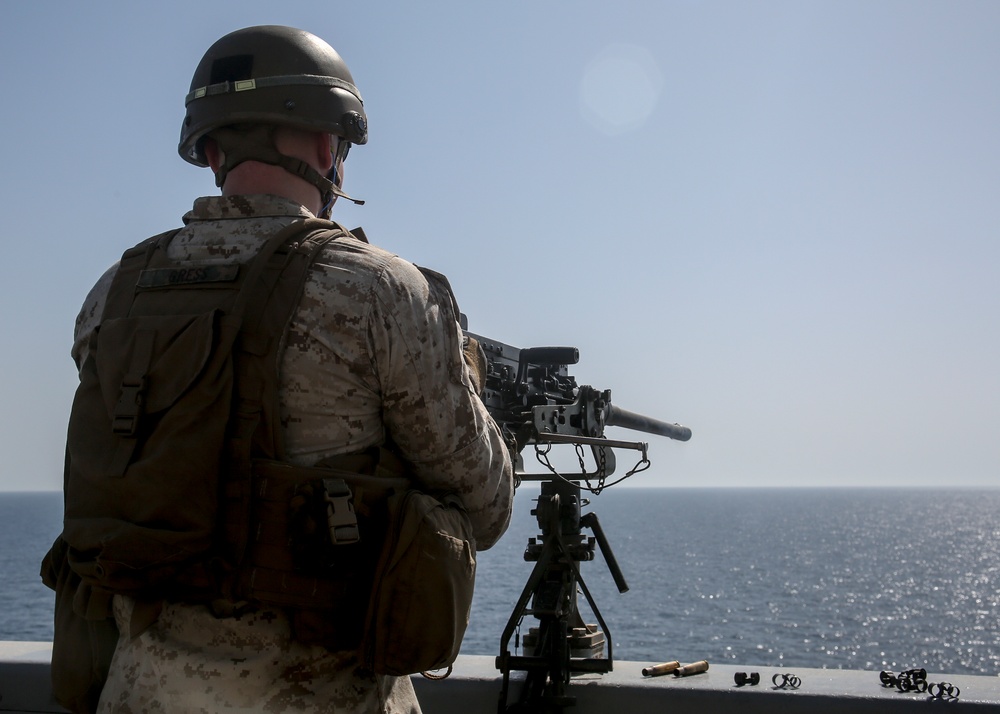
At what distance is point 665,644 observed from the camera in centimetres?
3184

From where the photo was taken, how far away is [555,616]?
5.14m

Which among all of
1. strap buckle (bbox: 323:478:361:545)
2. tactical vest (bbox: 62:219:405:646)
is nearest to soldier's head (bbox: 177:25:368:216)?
tactical vest (bbox: 62:219:405:646)

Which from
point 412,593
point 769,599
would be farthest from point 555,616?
point 769,599

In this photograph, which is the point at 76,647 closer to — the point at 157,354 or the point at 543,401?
the point at 157,354

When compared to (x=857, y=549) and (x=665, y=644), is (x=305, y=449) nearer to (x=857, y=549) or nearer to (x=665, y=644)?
(x=665, y=644)

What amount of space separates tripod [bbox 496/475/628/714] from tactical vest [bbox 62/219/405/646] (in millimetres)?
2749

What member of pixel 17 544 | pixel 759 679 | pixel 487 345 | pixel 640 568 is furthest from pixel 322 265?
pixel 17 544

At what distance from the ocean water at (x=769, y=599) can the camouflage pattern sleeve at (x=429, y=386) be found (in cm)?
377

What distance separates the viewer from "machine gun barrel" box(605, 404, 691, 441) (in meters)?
7.08

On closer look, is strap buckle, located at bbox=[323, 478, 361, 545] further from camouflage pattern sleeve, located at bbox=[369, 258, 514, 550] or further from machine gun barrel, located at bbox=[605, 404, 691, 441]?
machine gun barrel, located at bbox=[605, 404, 691, 441]

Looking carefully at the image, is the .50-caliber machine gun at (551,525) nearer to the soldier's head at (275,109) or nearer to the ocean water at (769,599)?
the ocean water at (769,599)

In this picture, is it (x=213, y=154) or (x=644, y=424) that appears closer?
(x=213, y=154)

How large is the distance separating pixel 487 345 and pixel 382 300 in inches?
112

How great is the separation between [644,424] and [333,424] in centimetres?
570
